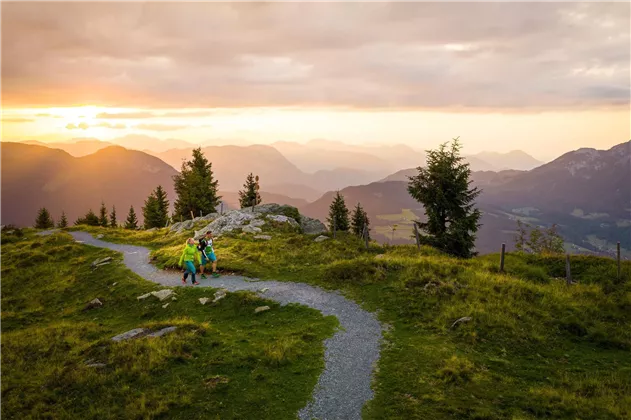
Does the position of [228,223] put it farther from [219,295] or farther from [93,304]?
[219,295]

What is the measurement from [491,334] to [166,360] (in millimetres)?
13497

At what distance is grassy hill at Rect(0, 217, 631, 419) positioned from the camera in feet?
35.8

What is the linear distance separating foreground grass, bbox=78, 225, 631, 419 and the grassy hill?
0.06m

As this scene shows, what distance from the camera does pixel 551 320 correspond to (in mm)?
16688

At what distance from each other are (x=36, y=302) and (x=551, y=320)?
3380 cm

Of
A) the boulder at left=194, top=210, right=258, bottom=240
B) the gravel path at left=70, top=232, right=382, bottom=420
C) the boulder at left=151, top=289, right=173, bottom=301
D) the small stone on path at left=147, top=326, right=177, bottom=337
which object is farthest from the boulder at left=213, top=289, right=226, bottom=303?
the boulder at left=194, top=210, right=258, bottom=240

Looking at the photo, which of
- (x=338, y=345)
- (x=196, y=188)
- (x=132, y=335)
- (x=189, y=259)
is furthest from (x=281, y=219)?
(x=338, y=345)

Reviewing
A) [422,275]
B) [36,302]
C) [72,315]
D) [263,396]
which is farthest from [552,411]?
[36,302]

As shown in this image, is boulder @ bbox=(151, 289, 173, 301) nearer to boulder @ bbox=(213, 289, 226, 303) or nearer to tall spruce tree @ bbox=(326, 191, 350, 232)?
boulder @ bbox=(213, 289, 226, 303)

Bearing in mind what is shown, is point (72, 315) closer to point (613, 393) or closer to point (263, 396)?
point (263, 396)

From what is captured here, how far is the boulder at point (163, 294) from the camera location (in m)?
21.6

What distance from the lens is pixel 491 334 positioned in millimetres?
15312

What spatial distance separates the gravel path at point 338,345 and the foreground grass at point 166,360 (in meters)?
0.48

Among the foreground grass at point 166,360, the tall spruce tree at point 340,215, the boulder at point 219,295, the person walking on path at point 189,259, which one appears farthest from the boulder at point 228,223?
the tall spruce tree at point 340,215
